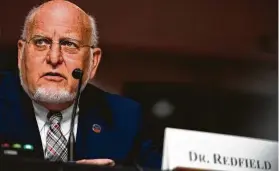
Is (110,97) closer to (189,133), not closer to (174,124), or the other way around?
(174,124)

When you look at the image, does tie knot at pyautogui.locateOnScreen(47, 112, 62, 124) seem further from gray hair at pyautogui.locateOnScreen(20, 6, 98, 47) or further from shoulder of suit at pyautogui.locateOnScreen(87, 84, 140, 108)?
gray hair at pyautogui.locateOnScreen(20, 6, 98, 47)

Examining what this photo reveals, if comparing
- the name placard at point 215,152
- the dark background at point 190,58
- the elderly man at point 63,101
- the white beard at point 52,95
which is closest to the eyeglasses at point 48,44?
the elderly man at point 63,101

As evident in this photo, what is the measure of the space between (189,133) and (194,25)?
0.98 metres

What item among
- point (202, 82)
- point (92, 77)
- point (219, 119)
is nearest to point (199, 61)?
point (202, 82)

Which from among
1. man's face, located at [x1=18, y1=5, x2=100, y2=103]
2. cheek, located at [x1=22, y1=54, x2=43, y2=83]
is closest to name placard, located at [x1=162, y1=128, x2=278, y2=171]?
man's face, located at [x1=18, y1=5, x2=100, y2=103]

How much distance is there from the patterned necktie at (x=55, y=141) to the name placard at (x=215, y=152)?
660mm

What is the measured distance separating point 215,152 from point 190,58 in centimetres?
88

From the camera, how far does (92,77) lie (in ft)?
11.3

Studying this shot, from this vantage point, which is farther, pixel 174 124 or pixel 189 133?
pixel 174 124

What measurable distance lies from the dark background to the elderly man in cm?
6

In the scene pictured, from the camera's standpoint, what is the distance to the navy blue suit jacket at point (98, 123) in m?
3.25

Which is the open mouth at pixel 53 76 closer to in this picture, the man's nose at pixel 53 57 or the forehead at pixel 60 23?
the man's nose at pixel 53 57

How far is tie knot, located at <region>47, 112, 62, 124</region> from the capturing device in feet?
10.9

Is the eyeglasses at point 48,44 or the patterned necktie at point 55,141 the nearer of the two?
the patterned necktie at point 55,141
